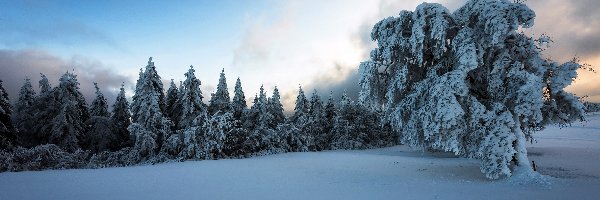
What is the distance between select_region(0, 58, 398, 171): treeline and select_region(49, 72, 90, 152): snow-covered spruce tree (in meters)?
0.09

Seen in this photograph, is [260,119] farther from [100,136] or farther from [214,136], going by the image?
[100,136]

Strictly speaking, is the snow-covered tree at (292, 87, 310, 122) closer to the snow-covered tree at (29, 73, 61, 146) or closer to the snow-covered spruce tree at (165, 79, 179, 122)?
the snow-covered spruce tree at (165, 79, 179, 122)

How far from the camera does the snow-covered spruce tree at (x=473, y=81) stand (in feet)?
A: 44.9

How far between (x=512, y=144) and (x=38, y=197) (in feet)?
56.7

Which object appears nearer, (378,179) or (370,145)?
(378,179)

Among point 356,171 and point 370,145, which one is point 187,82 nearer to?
point 356,171

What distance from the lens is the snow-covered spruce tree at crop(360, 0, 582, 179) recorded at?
13.7 m

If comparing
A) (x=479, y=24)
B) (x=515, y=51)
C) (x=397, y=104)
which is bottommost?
(x=397, y=104)

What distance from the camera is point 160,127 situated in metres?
30.0

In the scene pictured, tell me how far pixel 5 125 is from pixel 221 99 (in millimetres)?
19226

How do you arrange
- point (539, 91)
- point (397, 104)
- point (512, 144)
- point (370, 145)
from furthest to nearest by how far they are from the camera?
point (370, 145)
point (397, 104)
point (512, 144)
point (539, 91)

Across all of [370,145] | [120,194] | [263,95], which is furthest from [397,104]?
[370,145]

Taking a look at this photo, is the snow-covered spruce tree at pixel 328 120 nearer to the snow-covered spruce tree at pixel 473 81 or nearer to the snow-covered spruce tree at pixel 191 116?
the snow-covered spruce tree at pixel 191 116

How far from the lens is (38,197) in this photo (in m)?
10.9
